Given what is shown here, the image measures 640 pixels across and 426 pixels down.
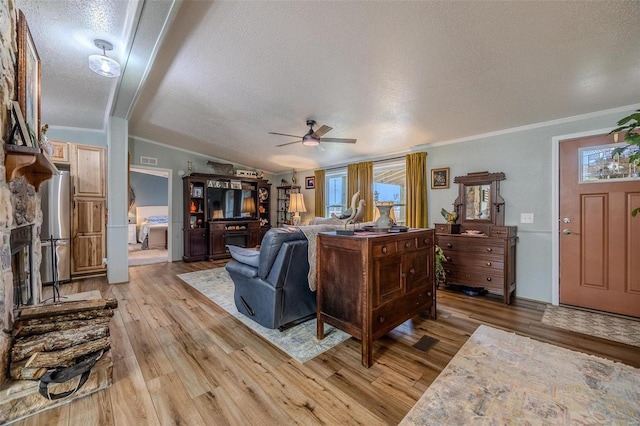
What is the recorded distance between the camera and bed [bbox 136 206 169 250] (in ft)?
24.7

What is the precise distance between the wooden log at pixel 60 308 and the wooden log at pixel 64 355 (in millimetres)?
378

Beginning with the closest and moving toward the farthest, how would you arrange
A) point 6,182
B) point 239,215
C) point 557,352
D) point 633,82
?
1. point 6,182
2. point 557,352
3. point 633,82
4. point 239,215

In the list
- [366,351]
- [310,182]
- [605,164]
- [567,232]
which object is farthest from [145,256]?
[605,164]

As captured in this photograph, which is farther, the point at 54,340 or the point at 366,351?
the point at 366,351

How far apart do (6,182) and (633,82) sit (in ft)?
16.6

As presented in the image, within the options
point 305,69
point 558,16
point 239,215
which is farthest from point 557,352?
point 239,215

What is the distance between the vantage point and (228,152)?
6.19 meters

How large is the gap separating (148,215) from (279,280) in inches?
321

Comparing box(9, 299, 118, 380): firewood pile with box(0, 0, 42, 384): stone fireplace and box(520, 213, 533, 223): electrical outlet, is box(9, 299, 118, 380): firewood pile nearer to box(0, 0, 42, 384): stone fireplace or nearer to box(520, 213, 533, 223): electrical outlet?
box(0, 0, 42, 384): stone fireplace

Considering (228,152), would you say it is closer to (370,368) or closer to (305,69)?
(305,69)

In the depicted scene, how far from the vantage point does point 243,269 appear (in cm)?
261

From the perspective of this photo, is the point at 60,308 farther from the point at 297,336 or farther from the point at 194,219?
the point at 194,219

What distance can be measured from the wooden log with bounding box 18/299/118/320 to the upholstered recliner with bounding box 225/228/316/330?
1.10 meters

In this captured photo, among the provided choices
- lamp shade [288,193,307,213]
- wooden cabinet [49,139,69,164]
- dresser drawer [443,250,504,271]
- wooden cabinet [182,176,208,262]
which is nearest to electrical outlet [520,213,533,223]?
dresser drawer [443,250,504,271]
